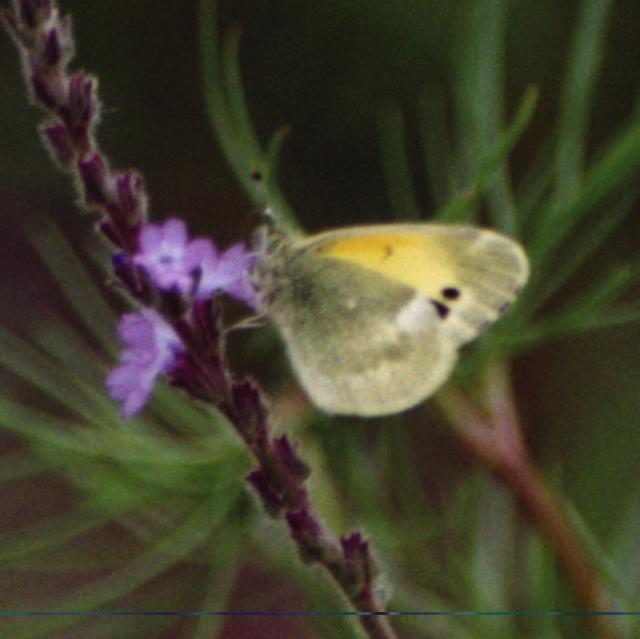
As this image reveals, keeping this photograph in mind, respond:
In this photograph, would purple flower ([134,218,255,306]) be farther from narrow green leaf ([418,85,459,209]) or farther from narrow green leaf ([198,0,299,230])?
narrow green leaf ([418,85,459,209])

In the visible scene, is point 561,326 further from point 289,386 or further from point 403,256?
point 289,386

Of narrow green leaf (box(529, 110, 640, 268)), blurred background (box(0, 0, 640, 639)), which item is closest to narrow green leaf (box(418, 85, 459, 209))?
blurred background (box(0, 0, 640, 639))

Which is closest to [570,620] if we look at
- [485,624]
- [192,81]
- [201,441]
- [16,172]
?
[485,624]

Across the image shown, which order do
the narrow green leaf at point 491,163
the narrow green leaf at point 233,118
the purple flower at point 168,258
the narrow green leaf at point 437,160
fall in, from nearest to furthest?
the purple flower at point 168,258, the narrow green leaf at point 491,163, the narrow green leaf at point 233,118, the narrow green leaf at point 437,160

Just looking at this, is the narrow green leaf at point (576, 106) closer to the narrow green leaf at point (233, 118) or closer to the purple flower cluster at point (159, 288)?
the narrow green leaf at point (233, 118)

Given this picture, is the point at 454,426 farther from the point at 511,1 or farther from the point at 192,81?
the point at 192,81

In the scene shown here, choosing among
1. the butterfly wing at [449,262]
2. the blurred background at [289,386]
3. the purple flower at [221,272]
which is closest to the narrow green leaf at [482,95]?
the blurred background at [289,386]
